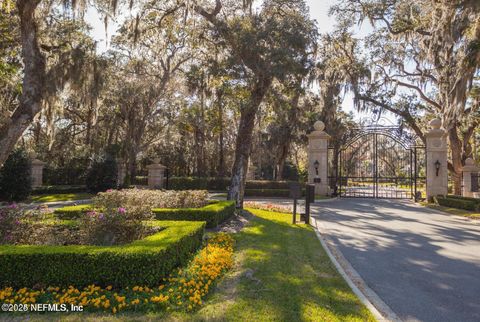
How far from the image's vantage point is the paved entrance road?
4340 millimetres

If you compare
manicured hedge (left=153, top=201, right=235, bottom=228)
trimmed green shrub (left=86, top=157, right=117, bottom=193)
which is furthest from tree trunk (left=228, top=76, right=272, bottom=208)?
trimmed green shrub (left=86, top=157, right=117, bottom=193)

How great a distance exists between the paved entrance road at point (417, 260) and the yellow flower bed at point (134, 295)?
8.43ft

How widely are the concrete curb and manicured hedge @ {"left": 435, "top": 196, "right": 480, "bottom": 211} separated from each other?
10.4 m

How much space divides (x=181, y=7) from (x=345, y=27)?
11.7 m

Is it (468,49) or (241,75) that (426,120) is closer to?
(468,49)

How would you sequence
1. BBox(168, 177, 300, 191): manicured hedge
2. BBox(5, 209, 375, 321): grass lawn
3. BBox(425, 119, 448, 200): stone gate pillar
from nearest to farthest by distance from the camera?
1. BBox(5, 209, 375, 321): grass lawn
2. BBox(425, 119, 448, 200): stone gate pillar
3. BBox(168, 177, 300, 191): manicured hedge

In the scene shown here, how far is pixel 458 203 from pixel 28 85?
1773 centimetres

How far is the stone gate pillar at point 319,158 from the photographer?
20.5 m

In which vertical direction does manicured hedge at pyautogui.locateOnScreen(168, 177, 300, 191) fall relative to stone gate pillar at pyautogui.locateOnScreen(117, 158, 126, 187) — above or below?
below

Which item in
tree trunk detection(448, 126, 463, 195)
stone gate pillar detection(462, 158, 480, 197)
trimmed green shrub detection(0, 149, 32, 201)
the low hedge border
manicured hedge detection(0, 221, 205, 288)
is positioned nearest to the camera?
manicured hedge detection(0, 221, 205, 288)

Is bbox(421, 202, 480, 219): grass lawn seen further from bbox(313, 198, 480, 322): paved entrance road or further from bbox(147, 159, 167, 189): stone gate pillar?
bbox(147, 159, 167, 189): stone gate pillar

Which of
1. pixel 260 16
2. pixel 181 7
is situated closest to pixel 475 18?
pixel 260 16

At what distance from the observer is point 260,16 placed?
13.4 metres

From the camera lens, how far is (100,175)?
21.6 metres
